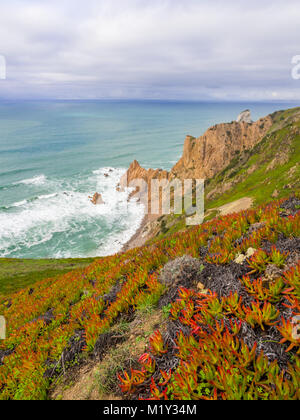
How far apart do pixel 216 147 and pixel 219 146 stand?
1.26m

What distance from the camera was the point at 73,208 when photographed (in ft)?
263

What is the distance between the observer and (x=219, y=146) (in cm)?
9238

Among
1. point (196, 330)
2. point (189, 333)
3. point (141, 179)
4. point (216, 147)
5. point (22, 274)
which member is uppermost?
point (216, 147)

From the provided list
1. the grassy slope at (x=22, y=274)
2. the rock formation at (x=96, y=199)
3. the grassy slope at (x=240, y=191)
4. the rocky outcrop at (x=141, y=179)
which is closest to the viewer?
the grassy slope at (x=22, y=274)

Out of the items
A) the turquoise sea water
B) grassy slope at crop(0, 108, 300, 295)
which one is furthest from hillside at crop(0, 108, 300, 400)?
the turquoise sea water

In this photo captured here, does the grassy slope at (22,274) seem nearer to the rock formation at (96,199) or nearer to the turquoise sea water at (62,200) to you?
the turquoise sea water at (62,200)

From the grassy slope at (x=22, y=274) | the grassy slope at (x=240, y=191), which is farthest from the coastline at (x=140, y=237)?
the grassy slope at (x=22, y=274)

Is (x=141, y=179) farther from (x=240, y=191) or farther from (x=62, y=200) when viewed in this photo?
(x=240, y=191)

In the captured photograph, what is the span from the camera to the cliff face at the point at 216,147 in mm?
91438

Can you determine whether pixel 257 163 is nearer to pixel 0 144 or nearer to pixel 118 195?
pixel 118 195

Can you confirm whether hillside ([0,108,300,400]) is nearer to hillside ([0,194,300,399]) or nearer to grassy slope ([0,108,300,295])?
hillside ([0,194,300,399])

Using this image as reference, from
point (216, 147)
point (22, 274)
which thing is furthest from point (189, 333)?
point (216, 147)

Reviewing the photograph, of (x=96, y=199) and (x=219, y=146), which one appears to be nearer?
(x=96, y=199)
